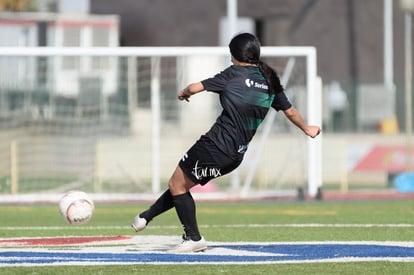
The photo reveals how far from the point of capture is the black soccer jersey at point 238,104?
1073cm

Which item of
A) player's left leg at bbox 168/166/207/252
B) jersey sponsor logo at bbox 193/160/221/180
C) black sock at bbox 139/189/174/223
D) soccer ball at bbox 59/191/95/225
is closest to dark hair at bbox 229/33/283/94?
jersey sponsor logo at bbox 193/160/221/180

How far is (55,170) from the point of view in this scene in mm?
27281

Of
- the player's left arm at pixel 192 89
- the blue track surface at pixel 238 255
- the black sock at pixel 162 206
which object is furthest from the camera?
the black sock at pixel 162 206

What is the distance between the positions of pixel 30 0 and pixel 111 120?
128ft

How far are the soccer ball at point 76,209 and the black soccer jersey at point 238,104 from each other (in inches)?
64.4

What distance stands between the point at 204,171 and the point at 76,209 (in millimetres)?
1555

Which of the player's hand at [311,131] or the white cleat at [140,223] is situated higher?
the player's hand at [311,131]

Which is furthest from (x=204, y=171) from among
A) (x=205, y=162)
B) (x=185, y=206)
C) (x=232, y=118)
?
(x=232, y=118)

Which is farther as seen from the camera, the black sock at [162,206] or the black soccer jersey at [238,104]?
the black sock at [162,206]

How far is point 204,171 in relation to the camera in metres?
10.8

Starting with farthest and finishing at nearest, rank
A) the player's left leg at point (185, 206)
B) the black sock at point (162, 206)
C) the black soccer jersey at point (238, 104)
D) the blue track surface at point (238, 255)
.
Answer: the black sock at point (162, 206) < the player's left leg at point (185, 206) < the black soccer jersey at point (238, 104) < the blue track surface at point (238, 255)

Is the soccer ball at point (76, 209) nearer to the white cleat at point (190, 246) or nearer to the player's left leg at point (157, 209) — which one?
the player's left leg at point (157, 209)

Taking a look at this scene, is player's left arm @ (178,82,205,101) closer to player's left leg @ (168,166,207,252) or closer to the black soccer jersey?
the black soccer jersey

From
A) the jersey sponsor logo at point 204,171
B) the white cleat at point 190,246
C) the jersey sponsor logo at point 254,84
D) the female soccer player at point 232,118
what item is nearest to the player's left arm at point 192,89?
the female soccer player at point 232,118
